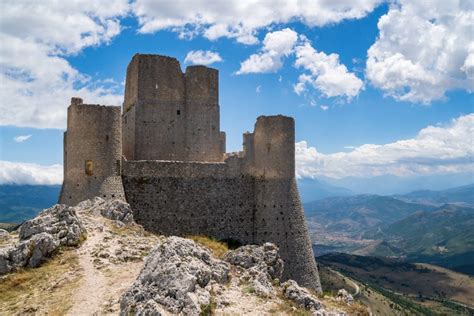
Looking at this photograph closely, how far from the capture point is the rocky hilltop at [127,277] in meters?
16.6

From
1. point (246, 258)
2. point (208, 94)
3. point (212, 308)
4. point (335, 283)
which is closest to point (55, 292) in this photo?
point (212, 308)

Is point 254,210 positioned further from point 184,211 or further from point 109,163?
point 109,163

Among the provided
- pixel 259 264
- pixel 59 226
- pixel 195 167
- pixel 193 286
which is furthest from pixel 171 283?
pixel 195 167

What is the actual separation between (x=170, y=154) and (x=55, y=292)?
64.1 feet

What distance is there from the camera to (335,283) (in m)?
121

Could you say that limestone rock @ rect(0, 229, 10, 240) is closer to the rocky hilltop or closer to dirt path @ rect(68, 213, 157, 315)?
the rocky hilltop

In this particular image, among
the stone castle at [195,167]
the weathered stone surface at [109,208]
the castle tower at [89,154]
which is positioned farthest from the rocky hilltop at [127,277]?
the stone castle at [195,167]

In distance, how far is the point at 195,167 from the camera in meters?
33.8

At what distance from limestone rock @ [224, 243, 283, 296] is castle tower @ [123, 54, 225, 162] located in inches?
568

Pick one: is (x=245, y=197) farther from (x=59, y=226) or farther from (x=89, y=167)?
(x=59, y=226)

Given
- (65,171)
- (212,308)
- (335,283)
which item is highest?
(65,171)

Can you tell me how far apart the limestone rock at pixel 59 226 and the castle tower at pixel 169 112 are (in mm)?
13049

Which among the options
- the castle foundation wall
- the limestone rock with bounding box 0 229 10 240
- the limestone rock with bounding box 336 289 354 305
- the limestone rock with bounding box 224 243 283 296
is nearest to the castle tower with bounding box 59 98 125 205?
the castle foundation wall

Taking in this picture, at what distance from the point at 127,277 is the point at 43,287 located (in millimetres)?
3501
